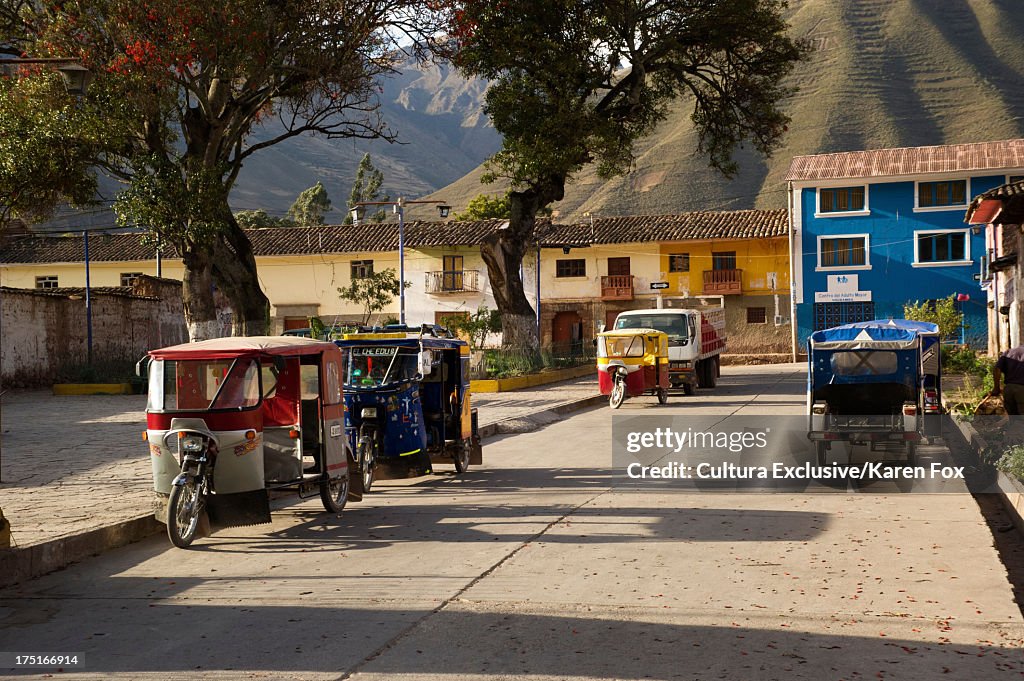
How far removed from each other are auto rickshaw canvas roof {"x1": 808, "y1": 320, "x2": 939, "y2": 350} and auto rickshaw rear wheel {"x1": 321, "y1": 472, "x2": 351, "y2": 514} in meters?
7.16

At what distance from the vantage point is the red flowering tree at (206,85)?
71.3 ft

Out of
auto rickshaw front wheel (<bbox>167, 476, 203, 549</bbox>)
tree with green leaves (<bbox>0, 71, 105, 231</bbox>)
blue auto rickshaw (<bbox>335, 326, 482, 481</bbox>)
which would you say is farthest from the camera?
tree with green leaves (<bbox>0, 71, 105, 231</bbox>)

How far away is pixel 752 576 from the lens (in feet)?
25.4

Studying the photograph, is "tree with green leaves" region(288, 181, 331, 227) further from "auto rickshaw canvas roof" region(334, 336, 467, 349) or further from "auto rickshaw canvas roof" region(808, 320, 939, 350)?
"auto rickshaw canvas roof" region(334, 336, 467, 349)

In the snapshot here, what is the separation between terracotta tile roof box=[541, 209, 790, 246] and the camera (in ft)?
183

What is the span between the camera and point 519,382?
3162 cm

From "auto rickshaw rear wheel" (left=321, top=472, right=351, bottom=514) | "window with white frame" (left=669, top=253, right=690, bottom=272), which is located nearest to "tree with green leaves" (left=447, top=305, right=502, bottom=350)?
"window with white frame" (left=669, top=253, right=690, bottom=272)

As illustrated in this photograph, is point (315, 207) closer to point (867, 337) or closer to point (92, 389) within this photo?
point (92, 389)

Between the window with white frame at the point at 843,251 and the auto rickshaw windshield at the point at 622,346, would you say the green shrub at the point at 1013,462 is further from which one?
the window with white frame at the point at 843,251

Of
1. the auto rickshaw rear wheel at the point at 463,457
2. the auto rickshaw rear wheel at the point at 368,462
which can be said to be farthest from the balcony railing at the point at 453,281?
the auto rickshaw rear wheel at the point at 368,462

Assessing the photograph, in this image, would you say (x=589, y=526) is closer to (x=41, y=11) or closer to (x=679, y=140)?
(x=41, y=11)

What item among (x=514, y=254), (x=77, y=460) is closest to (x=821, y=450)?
(x=77, y=460)

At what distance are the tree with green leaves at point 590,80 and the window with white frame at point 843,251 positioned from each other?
18.6 m

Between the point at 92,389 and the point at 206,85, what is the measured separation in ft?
31.0
